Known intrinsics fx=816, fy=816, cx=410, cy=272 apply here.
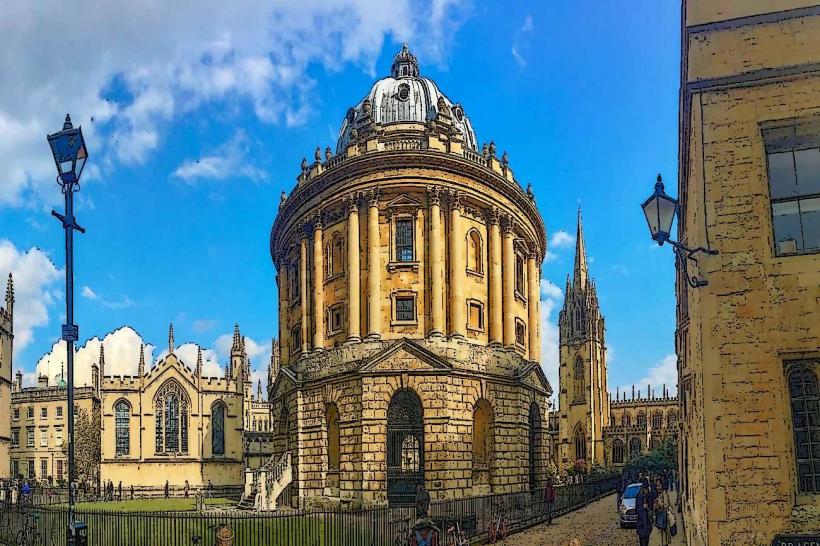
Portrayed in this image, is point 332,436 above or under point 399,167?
under

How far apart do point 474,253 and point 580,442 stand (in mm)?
68091

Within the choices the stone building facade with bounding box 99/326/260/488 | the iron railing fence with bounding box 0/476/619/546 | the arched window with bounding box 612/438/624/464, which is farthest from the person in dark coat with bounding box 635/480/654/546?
the arched window with bounding box 612/438/624/464

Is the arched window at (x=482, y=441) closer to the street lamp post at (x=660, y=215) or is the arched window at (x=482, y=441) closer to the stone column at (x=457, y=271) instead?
the stone column at (x=457, y=271)

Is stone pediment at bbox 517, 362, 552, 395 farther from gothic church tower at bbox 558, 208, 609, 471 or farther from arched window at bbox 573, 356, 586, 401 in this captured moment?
arched window at bbox 573, 356, 586, 401

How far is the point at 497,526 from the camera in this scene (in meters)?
25.5

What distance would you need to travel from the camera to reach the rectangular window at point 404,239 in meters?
37.9

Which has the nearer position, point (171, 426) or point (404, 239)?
point (404, 239)

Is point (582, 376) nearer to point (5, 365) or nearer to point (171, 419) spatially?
point (171, 419)

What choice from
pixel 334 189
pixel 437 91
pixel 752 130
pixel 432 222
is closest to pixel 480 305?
pixel 432 222

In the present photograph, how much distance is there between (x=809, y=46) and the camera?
36.8 feet

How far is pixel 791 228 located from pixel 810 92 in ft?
6.21

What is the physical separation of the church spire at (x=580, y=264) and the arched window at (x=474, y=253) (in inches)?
2807

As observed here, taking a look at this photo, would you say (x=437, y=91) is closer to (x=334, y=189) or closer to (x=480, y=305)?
(x=334, y=189)

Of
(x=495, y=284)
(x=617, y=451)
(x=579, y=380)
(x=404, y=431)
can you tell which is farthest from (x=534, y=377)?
(x=617, y=451)
